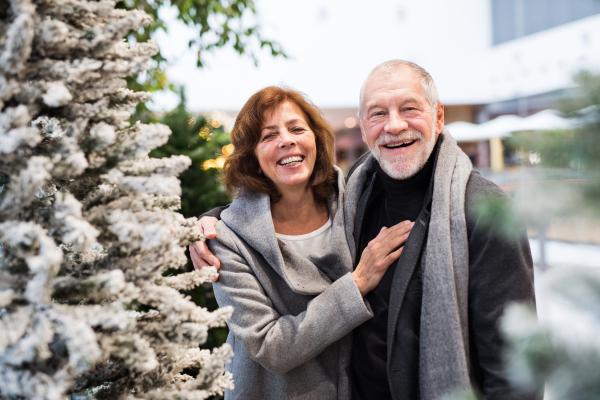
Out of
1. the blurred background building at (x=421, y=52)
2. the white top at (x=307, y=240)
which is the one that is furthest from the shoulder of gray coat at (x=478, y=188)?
the blurred background building at (x=421, y=52)

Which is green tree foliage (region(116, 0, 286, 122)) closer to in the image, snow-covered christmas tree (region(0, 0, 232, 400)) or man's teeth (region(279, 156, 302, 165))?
man's teeth (region(279, 156, 302, 165))

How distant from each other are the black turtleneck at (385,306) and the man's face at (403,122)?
2.2 inches

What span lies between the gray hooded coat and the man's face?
305mm

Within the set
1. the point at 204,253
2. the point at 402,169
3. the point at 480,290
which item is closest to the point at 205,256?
the point at 204,253

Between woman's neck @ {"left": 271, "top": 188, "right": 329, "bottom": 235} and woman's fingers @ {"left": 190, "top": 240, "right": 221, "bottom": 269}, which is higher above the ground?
woman's neck @ {"left": 271, "top": 188, "right": 329, "bottom": 235}

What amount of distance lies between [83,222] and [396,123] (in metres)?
1.09

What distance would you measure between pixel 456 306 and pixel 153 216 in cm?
86

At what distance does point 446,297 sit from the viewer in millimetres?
1140

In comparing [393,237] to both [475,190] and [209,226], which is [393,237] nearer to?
[475,190]

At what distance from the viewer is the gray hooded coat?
1.27 meters

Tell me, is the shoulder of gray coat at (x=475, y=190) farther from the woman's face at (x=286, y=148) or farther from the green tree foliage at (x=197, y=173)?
the green tree foliage at (x=197, y=173)

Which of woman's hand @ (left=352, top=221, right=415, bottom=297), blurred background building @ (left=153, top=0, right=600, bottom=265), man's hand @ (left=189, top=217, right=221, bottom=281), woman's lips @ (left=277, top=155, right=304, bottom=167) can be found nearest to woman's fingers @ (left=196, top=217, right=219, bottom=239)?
man's hand @ (left=189, top=217, right=221, bottom=281)

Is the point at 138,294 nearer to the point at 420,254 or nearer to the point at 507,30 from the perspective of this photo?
the point at 420,254

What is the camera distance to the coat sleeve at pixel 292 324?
126 cm
